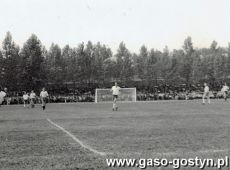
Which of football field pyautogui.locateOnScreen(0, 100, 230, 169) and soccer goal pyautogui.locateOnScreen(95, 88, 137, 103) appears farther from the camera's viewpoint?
soccer goal pyautogui.locateOnScreen(95, 88, 137, 103)

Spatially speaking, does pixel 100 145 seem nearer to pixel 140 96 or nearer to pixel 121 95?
pixel 121 95

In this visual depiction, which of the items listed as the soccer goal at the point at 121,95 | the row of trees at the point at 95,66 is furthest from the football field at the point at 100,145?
the row of trees at the point at 95,66

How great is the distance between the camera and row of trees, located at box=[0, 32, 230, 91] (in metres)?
Result: 67.8

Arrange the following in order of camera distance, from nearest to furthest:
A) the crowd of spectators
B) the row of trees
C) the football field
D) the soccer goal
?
the football field → the soccer goal → the crowd of spectators → the row of trees

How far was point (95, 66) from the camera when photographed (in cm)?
8019

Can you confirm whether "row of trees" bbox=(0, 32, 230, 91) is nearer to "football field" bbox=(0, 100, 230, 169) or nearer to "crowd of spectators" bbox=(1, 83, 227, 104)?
"crowd of spectators" bbox=(1, 83, 227, 104)

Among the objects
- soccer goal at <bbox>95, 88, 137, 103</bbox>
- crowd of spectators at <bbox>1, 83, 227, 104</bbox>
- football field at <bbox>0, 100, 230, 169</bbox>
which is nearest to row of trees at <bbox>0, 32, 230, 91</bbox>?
crowd of spectators at <bbox>1, 83, 227, 104</bbox>

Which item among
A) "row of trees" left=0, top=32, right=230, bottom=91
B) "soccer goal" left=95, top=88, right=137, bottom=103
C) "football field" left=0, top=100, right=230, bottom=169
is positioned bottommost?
"football field" left=0, top=100, right=230, bottom=169

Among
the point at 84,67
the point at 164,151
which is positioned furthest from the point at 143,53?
the point at 164,151

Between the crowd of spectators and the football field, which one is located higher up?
the crowd of spectators

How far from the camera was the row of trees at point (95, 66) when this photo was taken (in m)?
67.8

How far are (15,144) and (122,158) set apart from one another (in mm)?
4284

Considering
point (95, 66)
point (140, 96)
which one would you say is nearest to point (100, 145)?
point (140, 96)

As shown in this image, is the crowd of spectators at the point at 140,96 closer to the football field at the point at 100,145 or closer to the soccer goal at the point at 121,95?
the soccer goal at the point at 121,95
